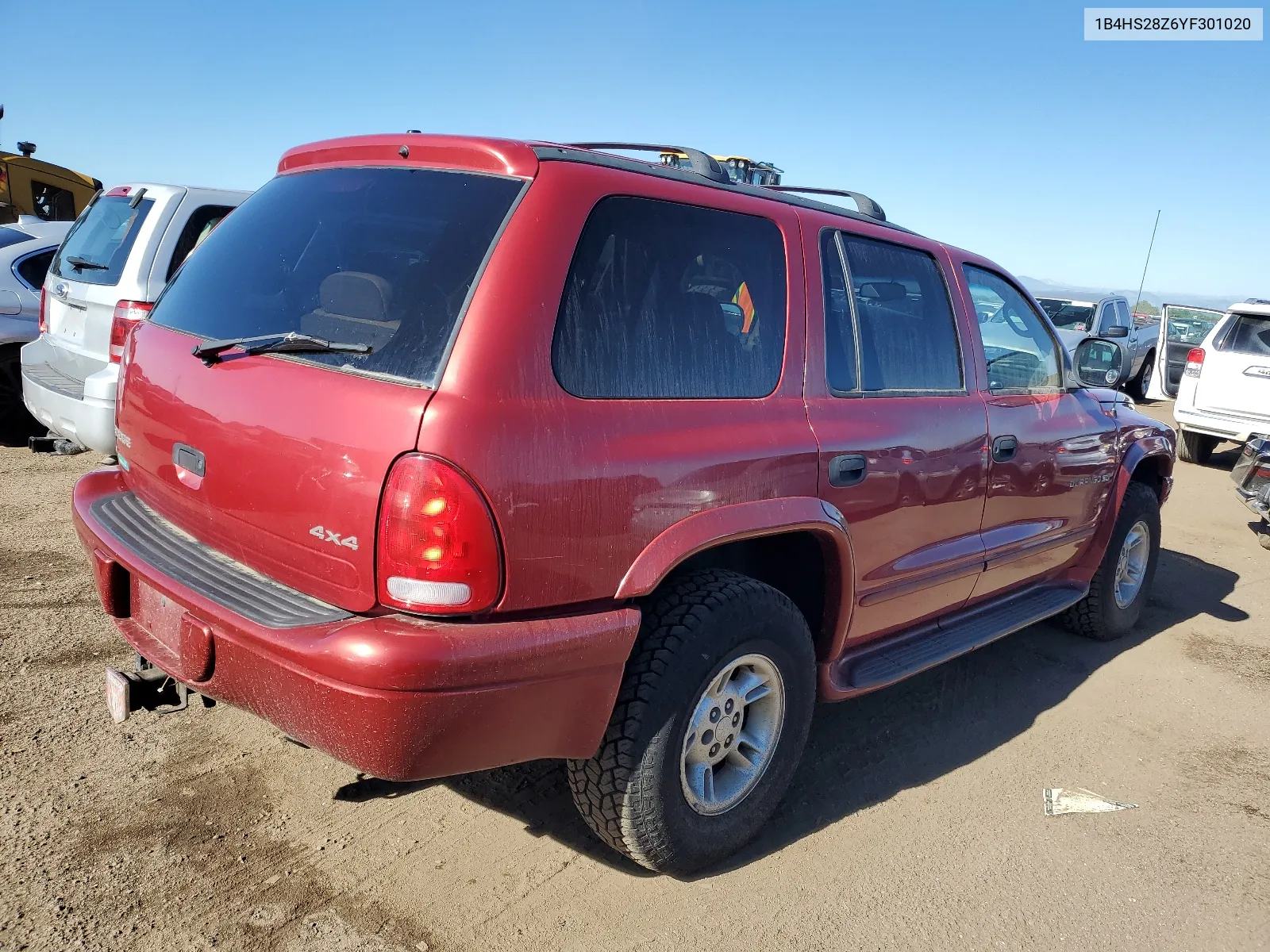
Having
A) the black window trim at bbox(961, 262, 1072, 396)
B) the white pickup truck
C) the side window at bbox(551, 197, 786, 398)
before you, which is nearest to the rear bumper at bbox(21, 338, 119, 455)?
the side window at bbox(551, 197, 786, 398)

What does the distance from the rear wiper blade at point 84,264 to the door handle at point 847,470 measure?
483cm

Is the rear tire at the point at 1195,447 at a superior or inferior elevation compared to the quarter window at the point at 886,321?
inferior

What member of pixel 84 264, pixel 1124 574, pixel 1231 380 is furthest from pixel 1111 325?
pixel 84 264

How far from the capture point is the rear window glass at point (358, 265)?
2.18m

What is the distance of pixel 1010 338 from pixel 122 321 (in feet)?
14.4

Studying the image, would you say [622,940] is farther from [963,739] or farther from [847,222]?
[847,222]

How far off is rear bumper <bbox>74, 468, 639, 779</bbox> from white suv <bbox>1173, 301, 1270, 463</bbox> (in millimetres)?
9573

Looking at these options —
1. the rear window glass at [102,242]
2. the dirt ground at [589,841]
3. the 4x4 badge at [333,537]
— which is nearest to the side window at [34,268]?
the rear window glass at [102,242]

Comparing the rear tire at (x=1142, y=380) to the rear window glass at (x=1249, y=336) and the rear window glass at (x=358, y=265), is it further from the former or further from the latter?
the rear window glass at (x=358, y=265)

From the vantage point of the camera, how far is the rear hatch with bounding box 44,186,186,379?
5.47 m

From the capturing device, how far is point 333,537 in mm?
2088

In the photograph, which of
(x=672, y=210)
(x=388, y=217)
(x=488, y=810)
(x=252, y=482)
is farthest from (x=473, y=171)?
(x=488, y=810)

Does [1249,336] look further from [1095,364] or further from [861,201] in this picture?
[861,201]

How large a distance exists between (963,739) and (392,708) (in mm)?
2522
